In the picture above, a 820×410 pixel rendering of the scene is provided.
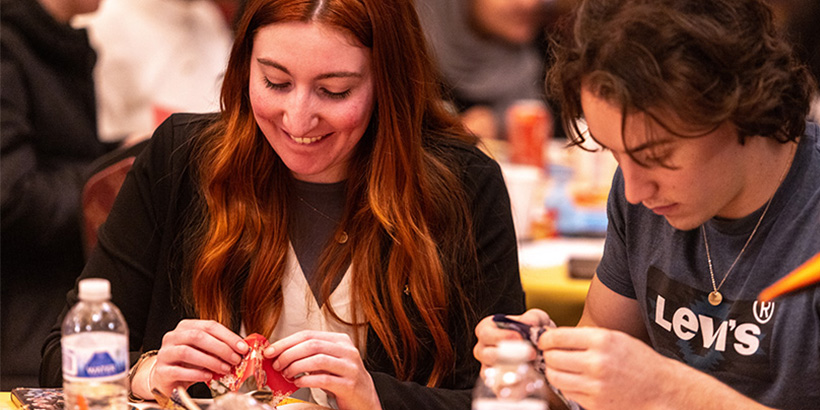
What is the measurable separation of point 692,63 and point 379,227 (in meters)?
0.79

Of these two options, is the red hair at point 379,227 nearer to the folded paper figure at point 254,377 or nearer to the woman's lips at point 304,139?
the woman's lips at point 304,139

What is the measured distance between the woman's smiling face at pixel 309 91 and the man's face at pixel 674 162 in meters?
0.53

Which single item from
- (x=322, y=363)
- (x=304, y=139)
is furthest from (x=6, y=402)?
→ (x=304, y=139)

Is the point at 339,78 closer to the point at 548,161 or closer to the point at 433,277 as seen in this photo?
the point at 433,277

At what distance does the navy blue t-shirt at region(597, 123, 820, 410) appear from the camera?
4.76 feet

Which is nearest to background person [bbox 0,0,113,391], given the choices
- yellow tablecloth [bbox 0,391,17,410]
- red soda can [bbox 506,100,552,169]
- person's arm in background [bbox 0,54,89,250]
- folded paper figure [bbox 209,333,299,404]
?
person's arm in background [bbox 0,54,89,250]

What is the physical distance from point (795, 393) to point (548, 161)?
7.36ft

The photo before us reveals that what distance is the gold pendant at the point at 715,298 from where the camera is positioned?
5.08ft

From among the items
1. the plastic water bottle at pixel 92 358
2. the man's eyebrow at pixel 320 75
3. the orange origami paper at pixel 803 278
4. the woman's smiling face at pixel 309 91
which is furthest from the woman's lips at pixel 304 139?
the orange origami paper at pixel 803 278

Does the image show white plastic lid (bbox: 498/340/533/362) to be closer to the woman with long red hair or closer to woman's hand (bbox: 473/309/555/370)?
woman's hand (bbox: 473/309/555/370)

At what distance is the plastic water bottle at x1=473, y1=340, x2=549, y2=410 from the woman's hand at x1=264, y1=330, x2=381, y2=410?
0.28 metres

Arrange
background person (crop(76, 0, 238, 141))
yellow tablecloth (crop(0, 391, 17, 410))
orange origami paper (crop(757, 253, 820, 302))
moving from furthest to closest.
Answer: background person (crop(76, 0, 238, 141))
yellow tablecloth (crop(0, 391, 17, 410))
orange origami paper (crop(757, 253, 820, 302))

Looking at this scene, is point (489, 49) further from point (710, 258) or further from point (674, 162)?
point (674, 162)

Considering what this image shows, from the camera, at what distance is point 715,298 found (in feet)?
5.10
